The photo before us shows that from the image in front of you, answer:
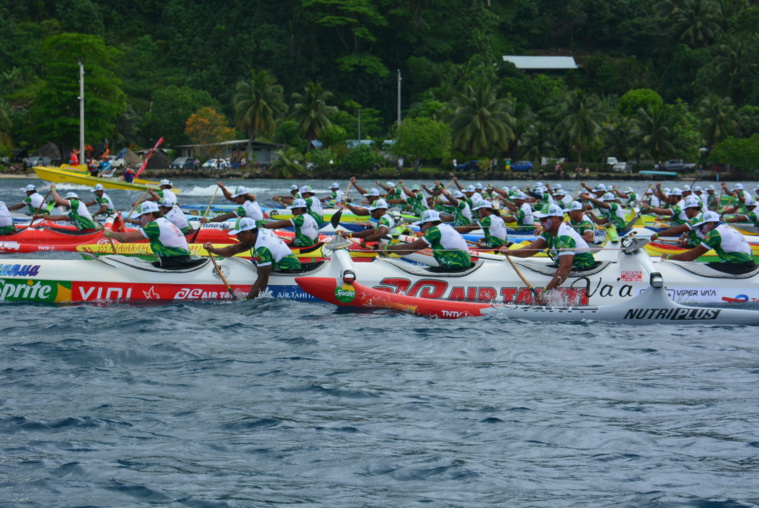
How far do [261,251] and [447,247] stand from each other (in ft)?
10.5

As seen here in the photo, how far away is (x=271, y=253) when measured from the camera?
15.7 m

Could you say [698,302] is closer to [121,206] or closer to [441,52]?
[121,206]

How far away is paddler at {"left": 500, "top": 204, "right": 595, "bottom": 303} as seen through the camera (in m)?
15.0

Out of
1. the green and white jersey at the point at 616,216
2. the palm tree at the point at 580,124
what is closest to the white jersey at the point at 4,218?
the green and white jersey at the point at 616,216

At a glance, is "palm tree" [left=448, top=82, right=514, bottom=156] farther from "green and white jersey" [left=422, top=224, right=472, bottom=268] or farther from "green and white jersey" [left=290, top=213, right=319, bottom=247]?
"green and white jersey" [left=422, top=224, right=472, bottom=268]

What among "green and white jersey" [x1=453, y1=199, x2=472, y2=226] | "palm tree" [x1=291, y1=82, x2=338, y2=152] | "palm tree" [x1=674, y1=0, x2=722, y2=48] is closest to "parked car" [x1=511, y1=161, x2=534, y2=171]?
"palm tree" [x1=291, y1=82, x2=338, y2=152]

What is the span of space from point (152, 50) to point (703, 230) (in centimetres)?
10449

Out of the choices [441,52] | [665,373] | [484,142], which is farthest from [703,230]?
[441,52]

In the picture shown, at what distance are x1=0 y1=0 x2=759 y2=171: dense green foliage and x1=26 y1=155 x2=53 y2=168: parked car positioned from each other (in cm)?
151

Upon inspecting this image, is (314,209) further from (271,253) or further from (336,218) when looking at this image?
(271,253)

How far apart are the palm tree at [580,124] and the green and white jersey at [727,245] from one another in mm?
67161

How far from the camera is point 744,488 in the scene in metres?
8.12

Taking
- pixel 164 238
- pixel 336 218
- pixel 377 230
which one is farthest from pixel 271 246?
pixel 377 230

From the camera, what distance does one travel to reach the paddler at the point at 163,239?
15555 millimetres
